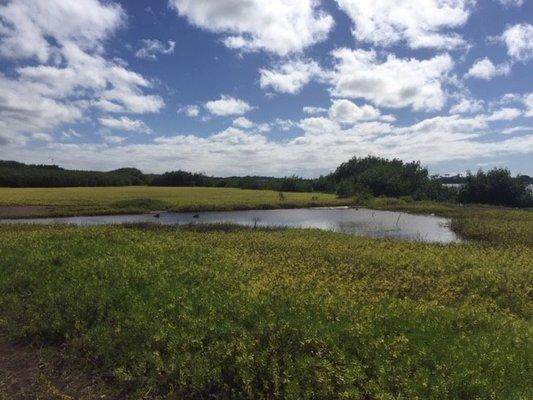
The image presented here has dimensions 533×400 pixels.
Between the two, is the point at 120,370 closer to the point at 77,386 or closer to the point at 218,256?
the point at 77,386

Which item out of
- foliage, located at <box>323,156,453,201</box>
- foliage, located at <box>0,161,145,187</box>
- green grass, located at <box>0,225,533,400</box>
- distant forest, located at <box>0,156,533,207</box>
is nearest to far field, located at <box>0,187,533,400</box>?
green grass, located at <box>0,225,533,400</box>

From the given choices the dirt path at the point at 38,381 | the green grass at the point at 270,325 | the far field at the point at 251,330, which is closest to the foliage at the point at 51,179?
the far field at the point at 251,330

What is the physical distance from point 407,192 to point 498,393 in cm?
10096

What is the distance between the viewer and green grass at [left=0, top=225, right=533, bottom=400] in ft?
21.0

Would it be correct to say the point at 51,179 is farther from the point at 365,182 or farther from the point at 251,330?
the point at 251,330

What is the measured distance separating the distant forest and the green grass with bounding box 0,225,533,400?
223ft

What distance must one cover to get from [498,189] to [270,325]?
9016cm

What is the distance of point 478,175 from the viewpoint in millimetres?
89000

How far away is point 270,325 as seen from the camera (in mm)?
7543

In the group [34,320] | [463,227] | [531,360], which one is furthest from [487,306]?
[463,227]

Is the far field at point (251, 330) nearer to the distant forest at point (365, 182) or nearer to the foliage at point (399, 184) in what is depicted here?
the distant forest at point (365, 182)

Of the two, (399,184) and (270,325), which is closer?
(270,325)

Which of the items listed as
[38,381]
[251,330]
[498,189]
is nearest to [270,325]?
[251,330]

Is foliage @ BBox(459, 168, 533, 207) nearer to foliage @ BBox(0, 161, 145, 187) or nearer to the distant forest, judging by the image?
the distant forest
